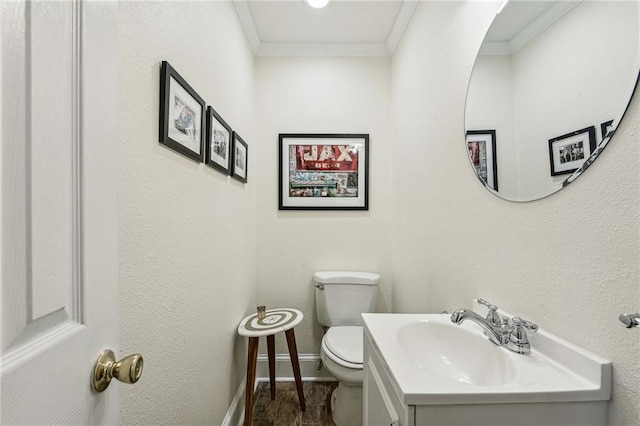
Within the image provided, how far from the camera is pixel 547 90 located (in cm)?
77

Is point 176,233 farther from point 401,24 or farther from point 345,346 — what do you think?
point 401,24

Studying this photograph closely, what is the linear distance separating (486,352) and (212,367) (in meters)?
1.08

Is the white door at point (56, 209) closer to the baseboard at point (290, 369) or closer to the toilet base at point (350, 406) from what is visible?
the toilet base at point (350, 406)

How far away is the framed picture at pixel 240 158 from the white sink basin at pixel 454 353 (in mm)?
1140

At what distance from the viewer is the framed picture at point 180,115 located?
2.58ft

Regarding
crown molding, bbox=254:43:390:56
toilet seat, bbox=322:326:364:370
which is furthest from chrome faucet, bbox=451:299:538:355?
crown molding, bbox=254:43:390:56

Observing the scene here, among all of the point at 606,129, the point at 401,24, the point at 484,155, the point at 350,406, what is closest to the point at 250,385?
the point at 350,406

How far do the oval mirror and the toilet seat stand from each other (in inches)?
40.3

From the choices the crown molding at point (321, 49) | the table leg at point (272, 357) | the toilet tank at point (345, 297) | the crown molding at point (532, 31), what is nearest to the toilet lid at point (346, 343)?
the toilet tank at point (345, 297)

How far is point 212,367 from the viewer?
115 cm

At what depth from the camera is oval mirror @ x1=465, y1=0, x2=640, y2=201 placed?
60 centimetres

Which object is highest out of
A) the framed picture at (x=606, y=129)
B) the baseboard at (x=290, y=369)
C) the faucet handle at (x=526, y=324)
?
the framed picture at (x=606, y=129)

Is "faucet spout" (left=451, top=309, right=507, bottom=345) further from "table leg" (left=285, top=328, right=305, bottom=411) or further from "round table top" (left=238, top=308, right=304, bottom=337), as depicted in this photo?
"table leg" (left=285, top=328, right=305, bottom=411)

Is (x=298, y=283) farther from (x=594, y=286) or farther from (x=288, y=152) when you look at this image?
(x=594, y=286)
